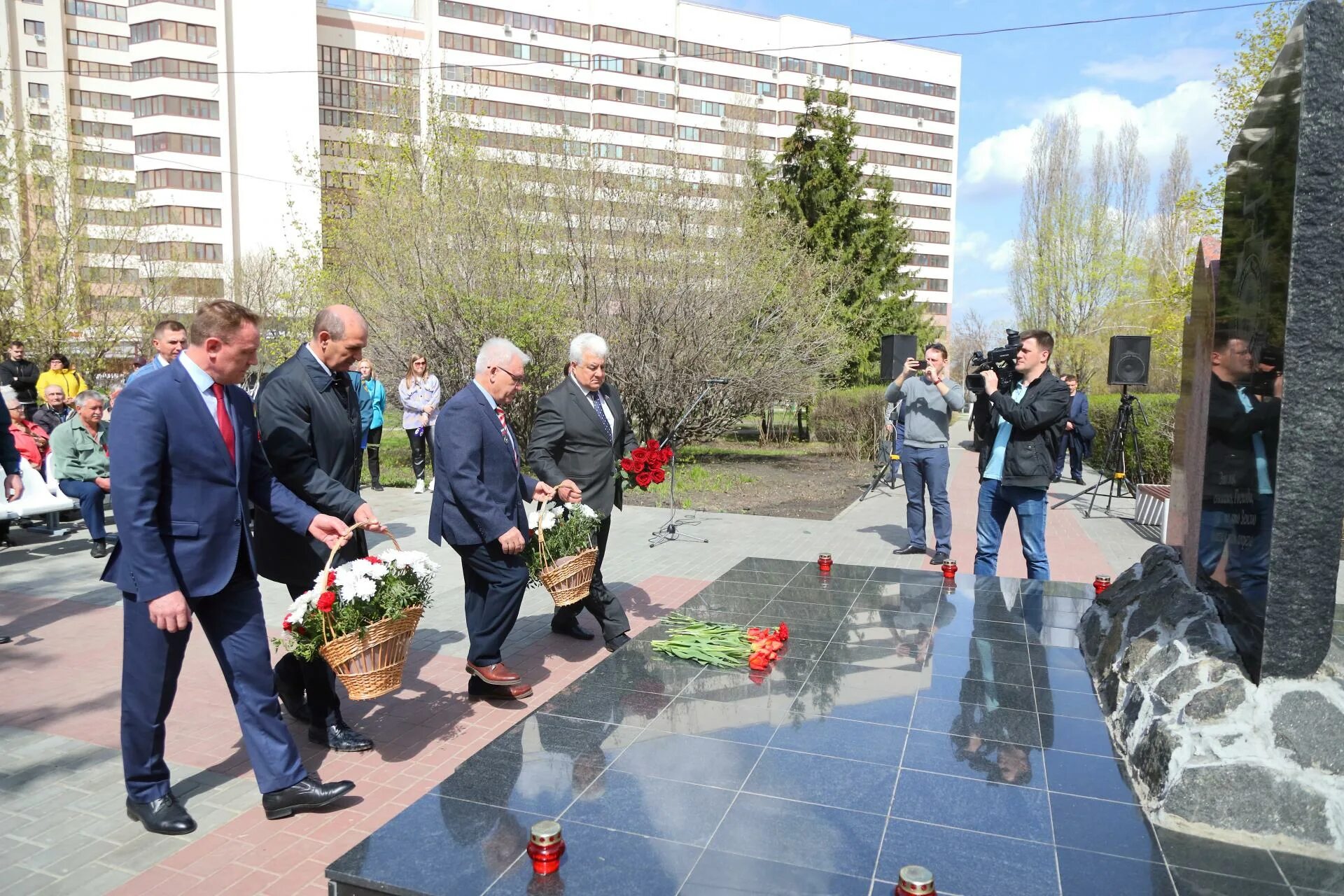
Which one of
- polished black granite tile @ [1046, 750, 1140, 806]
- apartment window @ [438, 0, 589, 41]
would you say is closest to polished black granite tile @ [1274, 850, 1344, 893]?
polished black granite tile @ [1046, 750, 1140, 806]

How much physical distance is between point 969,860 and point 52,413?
11.2 m

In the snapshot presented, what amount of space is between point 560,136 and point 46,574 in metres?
11.8

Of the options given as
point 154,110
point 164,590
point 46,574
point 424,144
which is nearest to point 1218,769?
point 164,590

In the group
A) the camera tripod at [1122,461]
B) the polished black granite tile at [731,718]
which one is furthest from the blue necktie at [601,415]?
the camera tripod at [1122,461]

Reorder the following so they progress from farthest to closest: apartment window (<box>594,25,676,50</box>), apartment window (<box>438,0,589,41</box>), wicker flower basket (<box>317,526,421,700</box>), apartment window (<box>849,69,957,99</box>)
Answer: apartment window (<box>849,69,957,99</box>) → apartment window (<box>594,25,676,50</box>) → apartment window (<box>438,0,589,41</box>) → wicker flower basket (<box>317,526,421,700</box>)

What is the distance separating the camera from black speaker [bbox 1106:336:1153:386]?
14.1 metres

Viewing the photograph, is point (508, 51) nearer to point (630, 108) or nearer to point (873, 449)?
point (630, 108)

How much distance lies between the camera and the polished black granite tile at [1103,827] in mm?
3068

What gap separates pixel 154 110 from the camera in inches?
1960

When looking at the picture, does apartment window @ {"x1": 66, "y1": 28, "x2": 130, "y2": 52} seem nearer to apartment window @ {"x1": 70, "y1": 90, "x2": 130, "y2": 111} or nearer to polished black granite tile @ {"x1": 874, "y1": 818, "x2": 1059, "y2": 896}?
apartment window @ {"x1": 70, "y1": 90, "x2": 130, "y2": 111}

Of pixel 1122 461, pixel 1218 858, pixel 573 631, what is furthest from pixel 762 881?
pixel 1122 461

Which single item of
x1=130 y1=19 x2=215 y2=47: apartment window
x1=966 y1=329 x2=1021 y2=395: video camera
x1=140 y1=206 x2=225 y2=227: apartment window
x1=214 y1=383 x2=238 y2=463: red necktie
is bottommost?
x1=214 y1=383 x2=238 y2=463: red necktie

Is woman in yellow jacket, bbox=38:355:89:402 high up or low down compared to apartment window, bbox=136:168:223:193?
down

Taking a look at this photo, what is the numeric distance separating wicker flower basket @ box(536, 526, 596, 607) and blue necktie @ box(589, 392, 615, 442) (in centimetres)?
98
